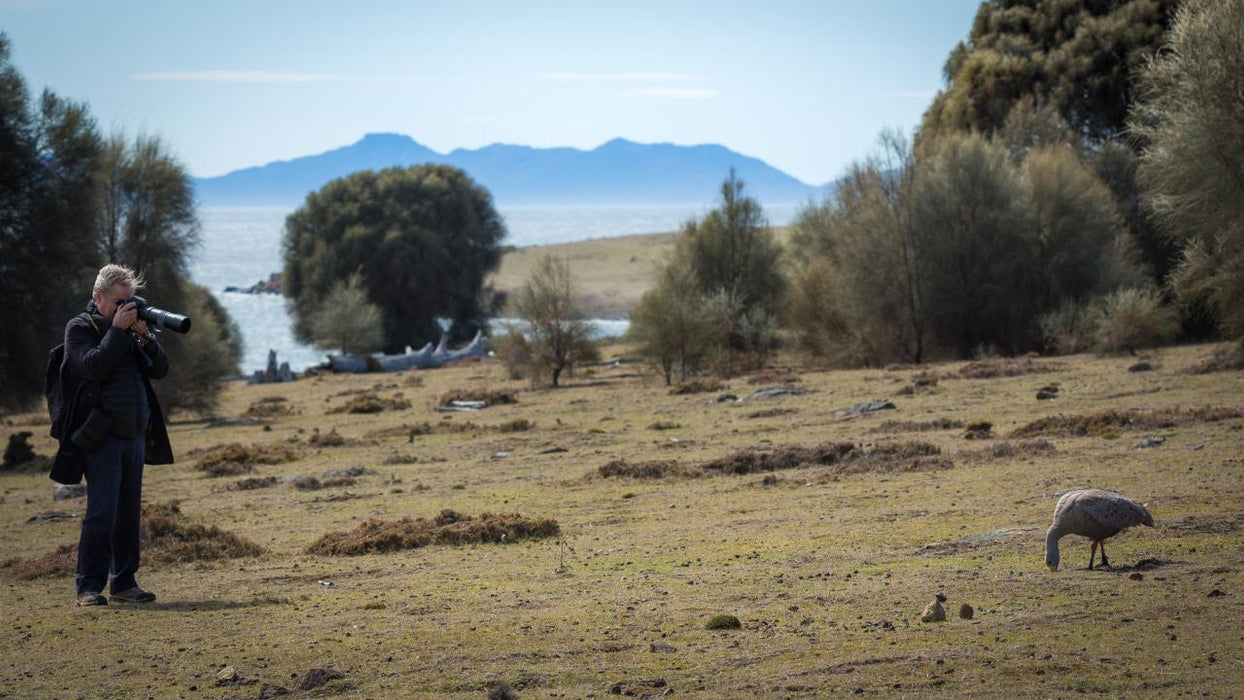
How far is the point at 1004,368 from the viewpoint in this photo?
30.4 meters

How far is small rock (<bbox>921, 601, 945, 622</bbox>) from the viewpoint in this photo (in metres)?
8.08

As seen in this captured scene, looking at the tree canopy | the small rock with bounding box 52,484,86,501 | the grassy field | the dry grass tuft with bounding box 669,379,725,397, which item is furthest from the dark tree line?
the tree canopy

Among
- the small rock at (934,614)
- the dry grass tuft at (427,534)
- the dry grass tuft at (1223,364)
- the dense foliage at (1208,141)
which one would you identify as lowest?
the dry grass tuft at (427,534)

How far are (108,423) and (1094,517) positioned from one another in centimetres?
791

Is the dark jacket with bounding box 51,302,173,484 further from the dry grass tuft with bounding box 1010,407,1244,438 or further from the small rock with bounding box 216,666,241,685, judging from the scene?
the dry grass tuft with bounding box 1010,407,1244,438

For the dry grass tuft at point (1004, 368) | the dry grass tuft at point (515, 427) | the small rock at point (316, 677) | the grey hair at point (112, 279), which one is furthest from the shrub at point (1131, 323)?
the small rock at point (316, 677)

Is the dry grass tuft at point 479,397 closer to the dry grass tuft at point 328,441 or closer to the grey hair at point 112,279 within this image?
the dry grass tuft at point 328,441

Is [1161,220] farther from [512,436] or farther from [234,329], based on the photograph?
[234,329]

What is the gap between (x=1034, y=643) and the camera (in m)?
7.38

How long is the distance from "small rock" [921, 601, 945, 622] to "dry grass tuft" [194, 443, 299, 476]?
16.2m

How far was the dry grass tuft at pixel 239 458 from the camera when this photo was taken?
21.8 meters

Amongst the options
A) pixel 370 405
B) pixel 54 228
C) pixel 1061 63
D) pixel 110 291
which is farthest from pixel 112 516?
pixel 1061 63

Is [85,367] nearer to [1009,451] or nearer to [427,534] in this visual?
[427,534]

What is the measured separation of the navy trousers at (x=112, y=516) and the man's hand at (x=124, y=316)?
3.29ft
